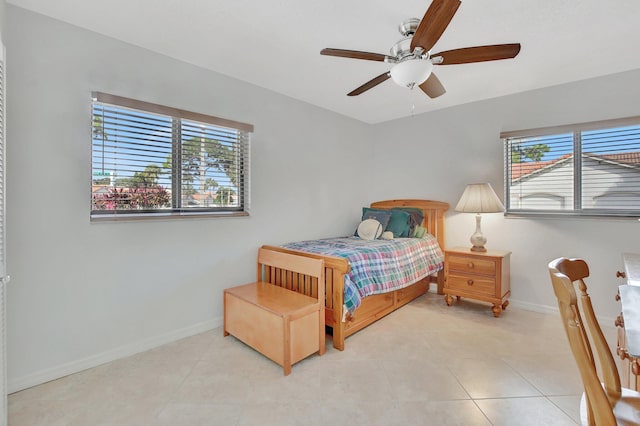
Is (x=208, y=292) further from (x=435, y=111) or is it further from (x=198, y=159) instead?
(x=435, y=111)

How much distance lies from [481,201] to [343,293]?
1.80 m

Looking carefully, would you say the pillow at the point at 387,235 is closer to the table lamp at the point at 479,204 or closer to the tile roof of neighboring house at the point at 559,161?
the table lamp at the point at 479,204

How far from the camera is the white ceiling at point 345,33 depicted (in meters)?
1.84

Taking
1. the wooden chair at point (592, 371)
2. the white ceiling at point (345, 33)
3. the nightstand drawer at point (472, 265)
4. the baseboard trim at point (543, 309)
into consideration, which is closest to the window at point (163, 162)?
the white ceiling at point (345, 33)

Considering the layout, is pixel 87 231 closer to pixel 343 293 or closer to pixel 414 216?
pixel 343 293

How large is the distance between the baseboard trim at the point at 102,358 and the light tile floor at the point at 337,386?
5 centimetres

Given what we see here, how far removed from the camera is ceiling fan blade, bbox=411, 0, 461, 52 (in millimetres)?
1354

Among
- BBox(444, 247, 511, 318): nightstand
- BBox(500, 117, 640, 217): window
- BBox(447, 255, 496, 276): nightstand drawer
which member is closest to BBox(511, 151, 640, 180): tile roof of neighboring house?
BBox(500, 117, 640, 217): window

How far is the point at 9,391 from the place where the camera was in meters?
1.81

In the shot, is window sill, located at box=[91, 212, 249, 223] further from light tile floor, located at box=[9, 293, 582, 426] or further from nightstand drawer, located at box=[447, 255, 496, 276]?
nightstand drawer, located at box=[447, 255, 496, 276]

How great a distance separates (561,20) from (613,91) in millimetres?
1380

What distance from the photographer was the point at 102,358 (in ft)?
7.00

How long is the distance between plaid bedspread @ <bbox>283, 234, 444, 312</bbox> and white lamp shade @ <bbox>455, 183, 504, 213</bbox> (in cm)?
64

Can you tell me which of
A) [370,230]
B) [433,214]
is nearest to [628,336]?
[370,230]
